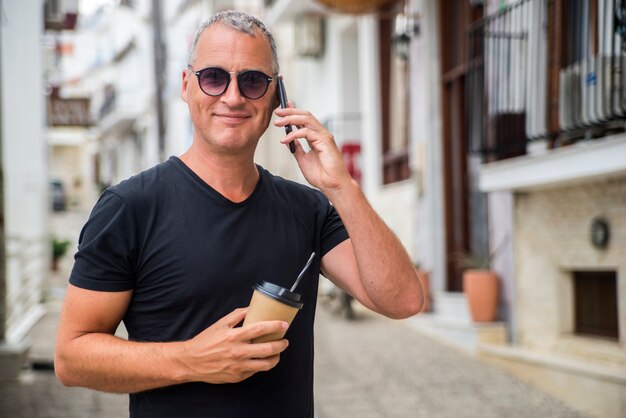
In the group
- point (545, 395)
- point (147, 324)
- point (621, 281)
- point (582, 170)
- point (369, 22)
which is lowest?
point (545, 395)

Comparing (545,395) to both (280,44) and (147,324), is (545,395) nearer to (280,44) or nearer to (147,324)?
(147,324)

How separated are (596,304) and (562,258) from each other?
19.7 inches

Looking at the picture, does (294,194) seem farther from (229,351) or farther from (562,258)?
(562,258)

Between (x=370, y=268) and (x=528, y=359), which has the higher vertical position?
(x=370, y=268)

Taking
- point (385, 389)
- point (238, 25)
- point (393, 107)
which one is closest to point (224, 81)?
point (238, 25)

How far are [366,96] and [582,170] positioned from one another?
7724 millimetres

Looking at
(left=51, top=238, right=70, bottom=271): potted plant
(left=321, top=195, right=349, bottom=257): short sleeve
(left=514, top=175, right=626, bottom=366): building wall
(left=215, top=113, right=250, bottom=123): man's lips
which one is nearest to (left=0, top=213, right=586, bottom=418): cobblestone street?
(left=514, top=175, right=626, bottom=366): building wall

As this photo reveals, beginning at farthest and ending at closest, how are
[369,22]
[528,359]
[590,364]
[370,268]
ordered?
[369,22] < [528,359] < [590,364] < [370,268]

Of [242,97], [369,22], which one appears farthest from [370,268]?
[369,22]

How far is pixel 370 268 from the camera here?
2.15m

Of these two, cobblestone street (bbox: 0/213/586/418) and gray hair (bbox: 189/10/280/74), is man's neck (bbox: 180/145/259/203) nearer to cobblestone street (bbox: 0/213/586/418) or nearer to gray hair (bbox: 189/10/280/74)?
gray hair (bbox: 189/10/280/74)

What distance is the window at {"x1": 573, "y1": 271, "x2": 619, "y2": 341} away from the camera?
23.4ft

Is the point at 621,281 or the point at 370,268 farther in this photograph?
the point at 621,281

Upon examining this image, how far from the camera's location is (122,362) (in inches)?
74.6
